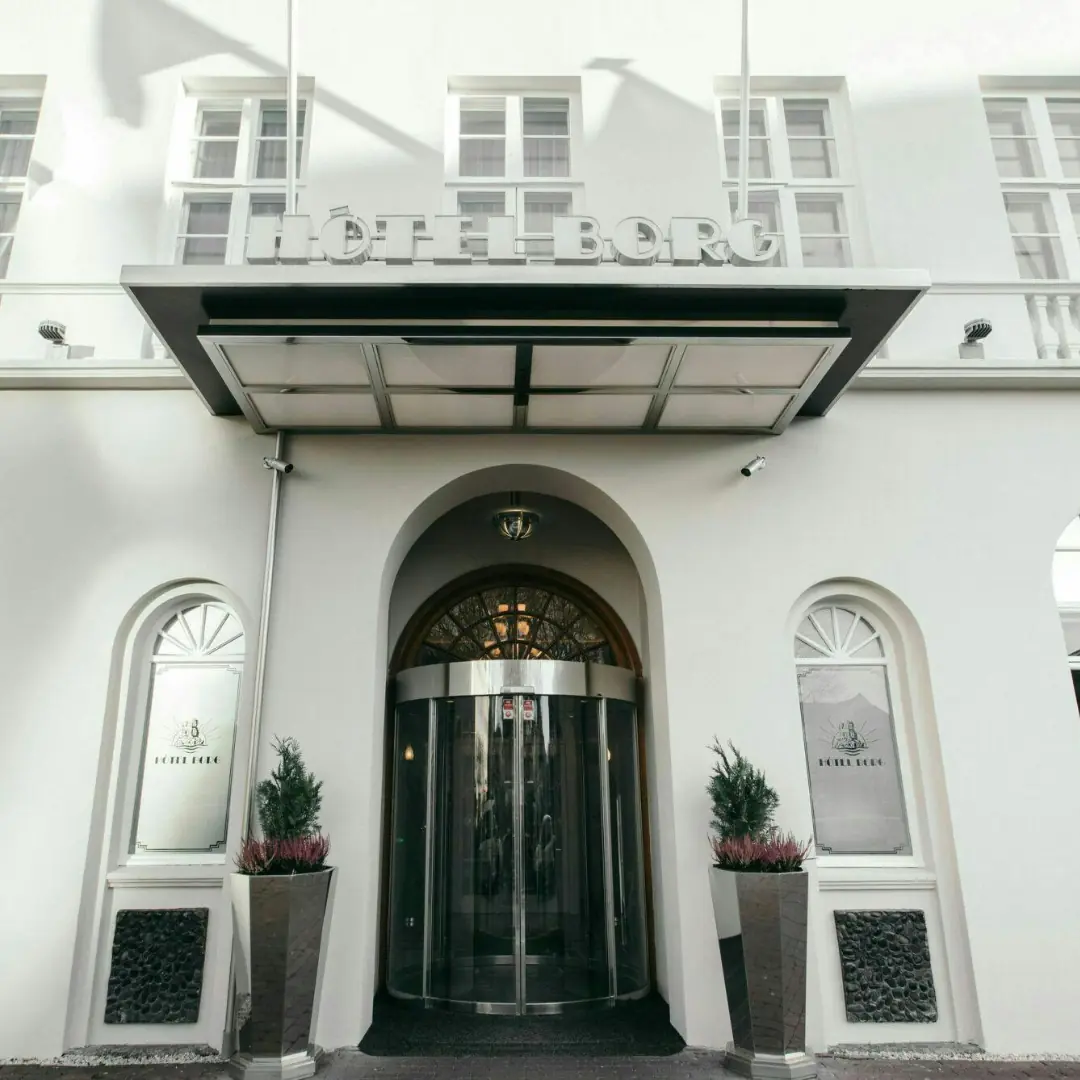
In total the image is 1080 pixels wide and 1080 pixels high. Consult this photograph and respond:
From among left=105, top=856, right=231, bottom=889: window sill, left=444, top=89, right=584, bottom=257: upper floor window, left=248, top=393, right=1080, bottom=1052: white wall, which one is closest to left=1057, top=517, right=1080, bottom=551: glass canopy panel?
left=248, top=393, right=1080, bottom=1052: white wall

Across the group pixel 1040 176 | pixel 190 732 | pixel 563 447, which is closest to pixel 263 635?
pixel 190 732

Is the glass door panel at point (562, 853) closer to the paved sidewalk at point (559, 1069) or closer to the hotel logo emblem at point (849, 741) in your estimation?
the paved sidewalk at point (559, 1069)

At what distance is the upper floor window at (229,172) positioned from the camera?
7875 millimetres

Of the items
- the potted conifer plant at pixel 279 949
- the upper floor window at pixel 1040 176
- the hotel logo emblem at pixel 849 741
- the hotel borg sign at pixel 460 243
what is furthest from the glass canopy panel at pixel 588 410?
the upper floor window at pixel 1040 176

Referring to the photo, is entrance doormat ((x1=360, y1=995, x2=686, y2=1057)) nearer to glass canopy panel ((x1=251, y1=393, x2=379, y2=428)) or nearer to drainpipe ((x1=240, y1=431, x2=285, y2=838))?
drainpipe ((x1=240, y1=431, x2=285, y2=838))

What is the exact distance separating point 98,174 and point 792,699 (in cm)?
785

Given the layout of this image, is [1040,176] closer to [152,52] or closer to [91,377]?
[152,52]

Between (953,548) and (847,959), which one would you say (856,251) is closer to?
(953,548)

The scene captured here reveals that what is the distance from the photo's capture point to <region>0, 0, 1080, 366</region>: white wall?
7.40 meters

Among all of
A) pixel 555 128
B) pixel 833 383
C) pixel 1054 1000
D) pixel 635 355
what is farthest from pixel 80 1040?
pixel 555 128

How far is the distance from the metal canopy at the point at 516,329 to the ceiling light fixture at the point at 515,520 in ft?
5.81

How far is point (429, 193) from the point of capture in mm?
7594

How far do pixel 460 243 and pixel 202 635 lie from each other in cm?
379

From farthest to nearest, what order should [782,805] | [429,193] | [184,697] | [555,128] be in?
[555,128], [429,193], [184,697], [782,805]
